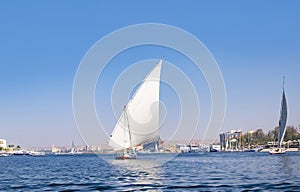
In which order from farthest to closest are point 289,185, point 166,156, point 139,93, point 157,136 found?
point 166,156 < point 139,93 < point 157,136 < point 289,185

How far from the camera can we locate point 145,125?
296 feet

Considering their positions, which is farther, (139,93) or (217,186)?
(139,93)

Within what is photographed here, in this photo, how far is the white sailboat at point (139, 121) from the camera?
88.4 meters

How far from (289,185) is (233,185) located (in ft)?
14.3

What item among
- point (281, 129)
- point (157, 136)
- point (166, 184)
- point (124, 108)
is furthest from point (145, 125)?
point (281, 129)

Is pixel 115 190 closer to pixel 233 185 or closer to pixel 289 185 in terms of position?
pixel 233 185

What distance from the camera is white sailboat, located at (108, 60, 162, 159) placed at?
88.4 metres

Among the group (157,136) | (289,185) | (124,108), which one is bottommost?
(289,185)

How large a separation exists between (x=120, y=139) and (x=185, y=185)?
2694 inches

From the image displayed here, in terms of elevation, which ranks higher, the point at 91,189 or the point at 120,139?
the point at 120,139

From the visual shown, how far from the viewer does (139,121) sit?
94.5 m

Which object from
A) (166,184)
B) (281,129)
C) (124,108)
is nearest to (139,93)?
(124,108)

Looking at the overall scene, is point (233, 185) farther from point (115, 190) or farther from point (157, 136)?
point (157, 136)

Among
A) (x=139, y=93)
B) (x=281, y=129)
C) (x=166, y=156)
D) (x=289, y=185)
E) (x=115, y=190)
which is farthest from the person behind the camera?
(x=281, y=129)
